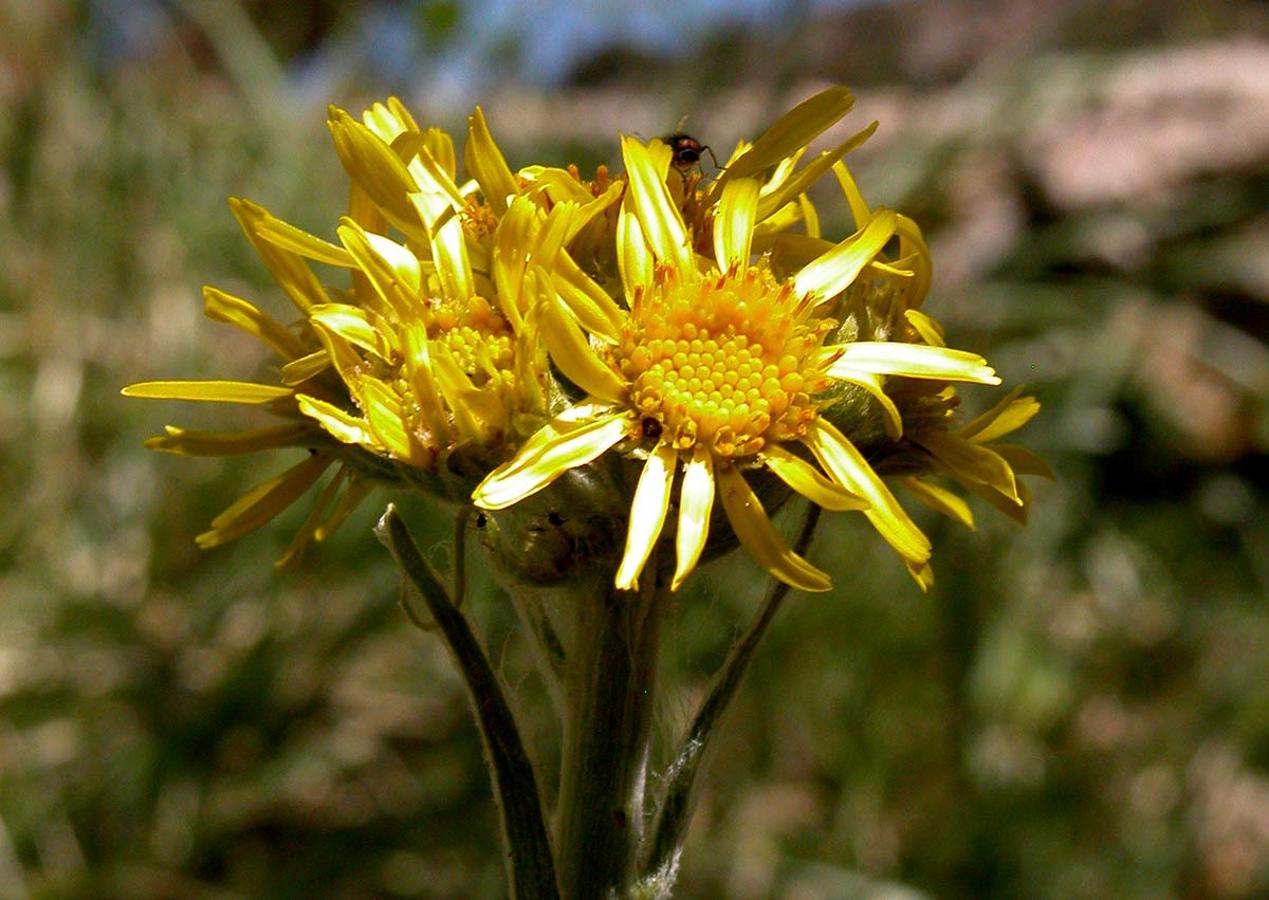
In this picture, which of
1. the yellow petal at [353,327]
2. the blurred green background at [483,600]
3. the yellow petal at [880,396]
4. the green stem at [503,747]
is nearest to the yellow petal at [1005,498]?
the yellow petal at [880,396]

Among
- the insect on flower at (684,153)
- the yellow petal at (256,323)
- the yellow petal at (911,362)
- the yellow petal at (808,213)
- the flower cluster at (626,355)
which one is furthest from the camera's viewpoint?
the insect on flower at (684,153)

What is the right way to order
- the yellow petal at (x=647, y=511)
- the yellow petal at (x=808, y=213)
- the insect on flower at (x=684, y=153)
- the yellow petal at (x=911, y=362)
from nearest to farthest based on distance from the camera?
the yellow petal at (x=647, y=511)
the yellow petal at (x=911, y=362)
the yellow petal at (x=808, y=213)
the insect on flower at (x=684, y=153)

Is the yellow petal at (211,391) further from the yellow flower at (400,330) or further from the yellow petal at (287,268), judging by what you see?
the yellow petal at (287,268)

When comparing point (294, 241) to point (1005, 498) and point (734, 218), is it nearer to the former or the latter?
point (734, 218)

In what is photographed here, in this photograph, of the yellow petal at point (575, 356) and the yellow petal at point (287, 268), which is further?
the yellow petal at point (287, 268)

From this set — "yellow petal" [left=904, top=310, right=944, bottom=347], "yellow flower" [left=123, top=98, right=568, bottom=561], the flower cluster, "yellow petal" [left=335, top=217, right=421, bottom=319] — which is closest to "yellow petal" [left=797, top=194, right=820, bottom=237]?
the flower cluster

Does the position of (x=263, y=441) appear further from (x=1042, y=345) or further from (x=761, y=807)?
(x=1042, y=345)
